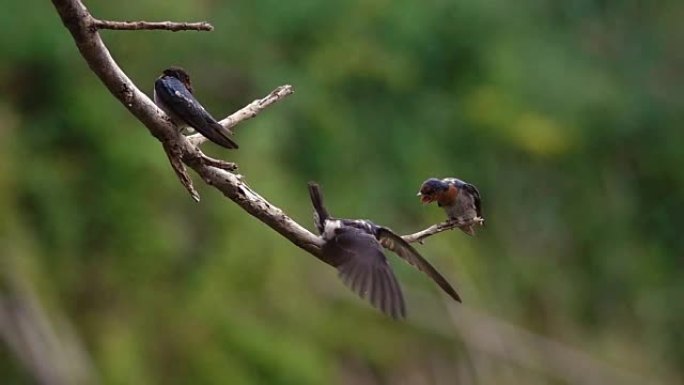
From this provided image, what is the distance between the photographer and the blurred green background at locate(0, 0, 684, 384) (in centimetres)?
390

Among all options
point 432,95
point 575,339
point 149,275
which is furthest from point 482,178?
point 149,275

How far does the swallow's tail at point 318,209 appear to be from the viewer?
40.2 inches

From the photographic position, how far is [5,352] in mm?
3738

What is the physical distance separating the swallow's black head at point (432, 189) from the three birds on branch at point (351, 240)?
0.04 metres

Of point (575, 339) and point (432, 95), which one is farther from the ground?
point (432, 95)

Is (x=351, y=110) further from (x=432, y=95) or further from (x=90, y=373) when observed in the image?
(x=90, y=373)

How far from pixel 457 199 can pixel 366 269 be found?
141 millimetres

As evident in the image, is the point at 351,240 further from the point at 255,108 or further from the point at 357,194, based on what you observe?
the point at 357,194

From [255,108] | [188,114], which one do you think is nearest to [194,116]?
[188,114]

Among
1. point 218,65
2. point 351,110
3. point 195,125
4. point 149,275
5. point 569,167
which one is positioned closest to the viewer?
point 195,125

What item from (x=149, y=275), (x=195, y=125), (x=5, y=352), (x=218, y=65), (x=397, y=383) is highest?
(x=218, y=65)

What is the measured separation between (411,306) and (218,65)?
1.26m

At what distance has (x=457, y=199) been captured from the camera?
112 centimetres

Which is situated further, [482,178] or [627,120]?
[627,120]
